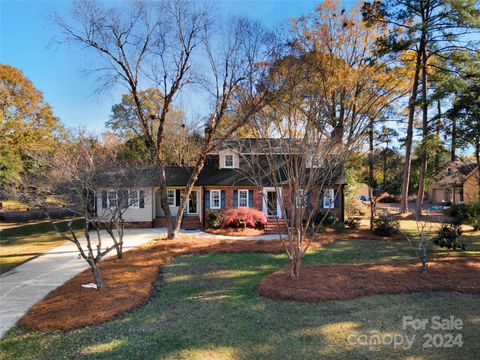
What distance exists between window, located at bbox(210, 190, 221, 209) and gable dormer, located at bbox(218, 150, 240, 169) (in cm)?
227

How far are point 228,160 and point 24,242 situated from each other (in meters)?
13.4

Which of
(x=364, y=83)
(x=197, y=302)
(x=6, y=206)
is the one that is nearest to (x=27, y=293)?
(x=197, y=302)

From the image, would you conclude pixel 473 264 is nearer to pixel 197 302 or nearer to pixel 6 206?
pixel 197 302

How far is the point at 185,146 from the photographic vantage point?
87.8 feet

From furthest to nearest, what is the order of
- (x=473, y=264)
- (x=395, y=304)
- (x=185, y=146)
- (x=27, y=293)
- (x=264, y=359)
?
1. (x=185, y=146)
2. (x=473, y=264)
3. (x=27, y=293)
4. (x=395, y=304)
5. (x=264, y=359)

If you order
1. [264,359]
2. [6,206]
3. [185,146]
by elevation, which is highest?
[185,146]

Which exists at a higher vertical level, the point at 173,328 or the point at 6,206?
the point at 6,206

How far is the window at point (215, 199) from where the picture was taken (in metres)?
20.8

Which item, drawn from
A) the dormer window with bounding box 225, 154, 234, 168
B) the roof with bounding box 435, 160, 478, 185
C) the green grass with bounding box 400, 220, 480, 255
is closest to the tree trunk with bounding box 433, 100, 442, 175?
the roof with bounding box 435, 160, 478, 185

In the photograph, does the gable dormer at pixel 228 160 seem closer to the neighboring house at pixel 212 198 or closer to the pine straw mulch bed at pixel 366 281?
the neighboring house at pixel 212 198

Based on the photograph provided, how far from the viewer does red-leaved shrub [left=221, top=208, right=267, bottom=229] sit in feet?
58.8

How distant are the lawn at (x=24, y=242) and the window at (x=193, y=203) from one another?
789 cm

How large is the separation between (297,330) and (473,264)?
318 inches

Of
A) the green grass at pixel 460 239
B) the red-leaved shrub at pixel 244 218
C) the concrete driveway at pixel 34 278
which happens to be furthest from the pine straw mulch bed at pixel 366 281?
the red-leaved shrub at pixel 244 218
